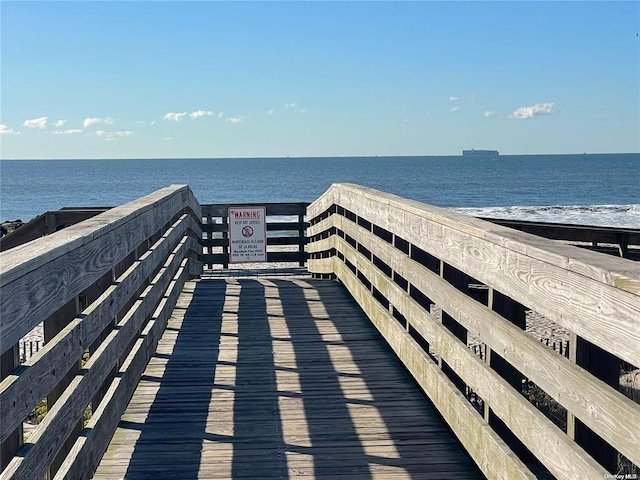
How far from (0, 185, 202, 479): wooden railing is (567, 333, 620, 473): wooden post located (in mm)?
1761

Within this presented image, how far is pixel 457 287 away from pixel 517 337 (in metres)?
1.20

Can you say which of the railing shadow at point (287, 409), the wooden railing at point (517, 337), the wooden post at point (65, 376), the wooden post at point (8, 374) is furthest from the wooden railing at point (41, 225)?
the wooden post at point (8, 374)

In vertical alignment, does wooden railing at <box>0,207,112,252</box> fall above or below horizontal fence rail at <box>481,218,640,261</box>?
above

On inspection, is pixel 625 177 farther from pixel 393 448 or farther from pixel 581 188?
pixel 393 448

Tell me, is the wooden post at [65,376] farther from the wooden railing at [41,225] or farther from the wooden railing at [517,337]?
the wooden railing at [41,225]

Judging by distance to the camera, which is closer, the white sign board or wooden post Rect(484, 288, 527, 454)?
wooden post Rect(484, 288, 527, 454)

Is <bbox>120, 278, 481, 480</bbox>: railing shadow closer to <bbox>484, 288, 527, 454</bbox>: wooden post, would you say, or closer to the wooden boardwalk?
the wooden boardwalk

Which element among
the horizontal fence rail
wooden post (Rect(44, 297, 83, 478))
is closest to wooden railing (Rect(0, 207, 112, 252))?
the horizontal fence rail

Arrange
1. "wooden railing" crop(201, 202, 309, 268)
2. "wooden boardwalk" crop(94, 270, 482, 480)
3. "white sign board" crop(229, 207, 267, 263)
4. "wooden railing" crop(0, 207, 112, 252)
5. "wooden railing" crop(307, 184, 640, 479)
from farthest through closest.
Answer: "wooden railing" crop(201, 202, 309, 268) → "white sign board" crop(229, 207, 267, 263) → "wooden railing" crop(0, 207, 112, 252) → "wooden boardwalk" crop(94, 270, 482, 480) → "wooden railing" crop(307, 184, 640, 479)

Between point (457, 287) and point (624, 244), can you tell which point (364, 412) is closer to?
point (457, 287)

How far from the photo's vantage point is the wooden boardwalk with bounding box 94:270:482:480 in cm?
402

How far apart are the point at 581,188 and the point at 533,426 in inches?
3752

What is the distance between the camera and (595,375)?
8.11 feet

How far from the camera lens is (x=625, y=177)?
115m
